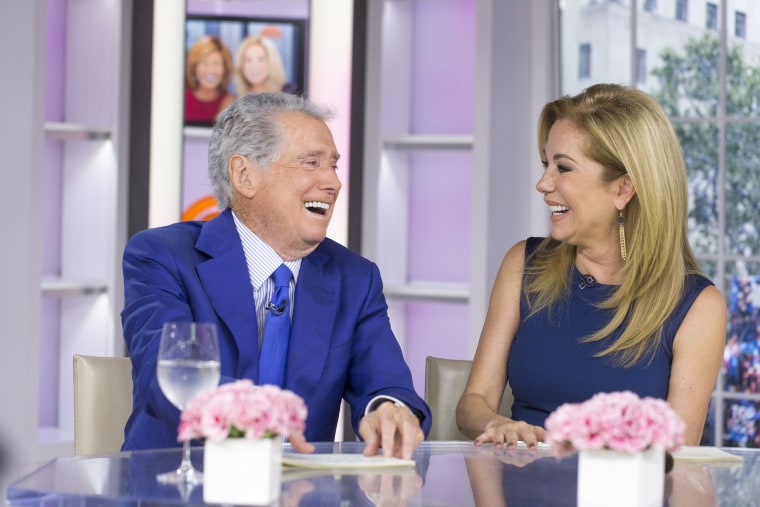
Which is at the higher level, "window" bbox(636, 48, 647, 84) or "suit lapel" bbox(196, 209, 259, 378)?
"window" bbox(636, 48, 647, 84)

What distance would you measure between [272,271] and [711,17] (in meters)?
2.79

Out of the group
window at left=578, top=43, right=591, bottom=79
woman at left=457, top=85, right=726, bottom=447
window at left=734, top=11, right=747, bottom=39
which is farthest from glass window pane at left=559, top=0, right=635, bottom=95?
woman at left=457, top=85, right=726, bottom=447

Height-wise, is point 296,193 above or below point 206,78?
below

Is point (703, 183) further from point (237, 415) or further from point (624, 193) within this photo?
point (237, 415)

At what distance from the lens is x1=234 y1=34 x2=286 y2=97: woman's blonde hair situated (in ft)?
15.5

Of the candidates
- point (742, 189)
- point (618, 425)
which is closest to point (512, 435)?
point (618, 425)

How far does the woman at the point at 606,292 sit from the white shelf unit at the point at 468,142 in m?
1.64

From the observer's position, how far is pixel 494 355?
8.71 ft

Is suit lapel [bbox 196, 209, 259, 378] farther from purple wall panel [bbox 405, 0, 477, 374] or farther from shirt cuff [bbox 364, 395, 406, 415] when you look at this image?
purple wall panel [bbox 405, 0, 477, 374]

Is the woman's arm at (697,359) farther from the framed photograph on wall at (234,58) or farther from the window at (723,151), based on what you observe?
the framed photograph on wall at (234,58)

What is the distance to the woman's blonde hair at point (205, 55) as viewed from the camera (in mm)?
4742

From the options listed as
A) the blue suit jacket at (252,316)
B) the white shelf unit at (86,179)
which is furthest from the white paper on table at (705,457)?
the white shelf unit at (86,179)

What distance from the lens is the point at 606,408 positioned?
148 cm

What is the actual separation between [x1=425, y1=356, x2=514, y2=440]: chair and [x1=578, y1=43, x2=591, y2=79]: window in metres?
2.34
